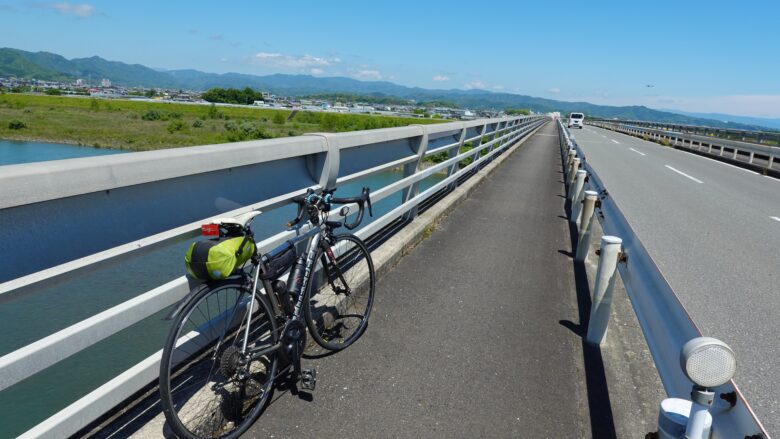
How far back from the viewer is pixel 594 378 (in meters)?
3.38

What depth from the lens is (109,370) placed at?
5.49 m

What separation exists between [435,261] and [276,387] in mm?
2983

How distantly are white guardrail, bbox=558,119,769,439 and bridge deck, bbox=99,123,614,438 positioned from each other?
0.65m

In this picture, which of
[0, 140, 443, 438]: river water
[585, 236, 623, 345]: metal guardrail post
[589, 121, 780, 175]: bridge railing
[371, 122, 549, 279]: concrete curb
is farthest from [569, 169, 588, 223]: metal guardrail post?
[589, 121, 780, 175]: bridge railing

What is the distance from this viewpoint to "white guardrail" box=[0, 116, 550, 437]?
5.97 feet

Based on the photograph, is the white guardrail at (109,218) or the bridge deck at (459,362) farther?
the bridge deck at (459,362)

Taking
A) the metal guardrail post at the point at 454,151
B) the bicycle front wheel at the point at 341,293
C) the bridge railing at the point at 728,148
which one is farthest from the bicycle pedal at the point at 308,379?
the bridge railing at the point at 728,148

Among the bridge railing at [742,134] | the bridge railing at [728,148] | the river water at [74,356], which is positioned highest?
the bridge railing at [742,134]

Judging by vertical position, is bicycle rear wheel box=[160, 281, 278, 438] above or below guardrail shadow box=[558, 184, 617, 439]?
above

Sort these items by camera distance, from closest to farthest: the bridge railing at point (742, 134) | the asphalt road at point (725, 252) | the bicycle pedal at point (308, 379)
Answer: the bicycle pedal at point (308, 379) → the asphalt road at point (725, 252) → the bridge railing at point (742, 134)

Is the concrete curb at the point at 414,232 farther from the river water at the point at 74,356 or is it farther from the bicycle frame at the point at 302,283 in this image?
the bicycle frame at the point at 302,283

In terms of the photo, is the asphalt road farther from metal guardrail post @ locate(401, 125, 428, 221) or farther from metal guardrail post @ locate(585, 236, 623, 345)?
metal guardrail post @ locate(401, 125, 428, 221)

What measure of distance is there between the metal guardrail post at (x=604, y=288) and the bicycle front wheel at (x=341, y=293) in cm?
172

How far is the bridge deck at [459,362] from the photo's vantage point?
9.21 ft
